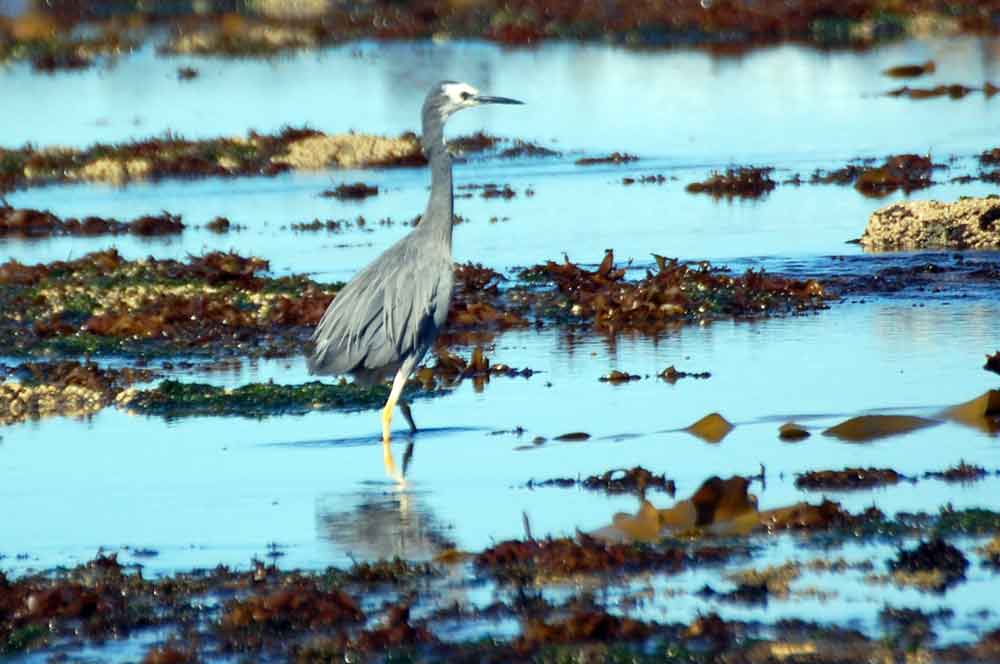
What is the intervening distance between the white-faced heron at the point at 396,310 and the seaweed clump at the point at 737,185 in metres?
13.2

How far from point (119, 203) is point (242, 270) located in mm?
10576

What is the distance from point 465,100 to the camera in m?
12.9

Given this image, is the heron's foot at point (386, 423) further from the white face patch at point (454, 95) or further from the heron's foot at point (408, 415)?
the white face patch at point (454, 95)

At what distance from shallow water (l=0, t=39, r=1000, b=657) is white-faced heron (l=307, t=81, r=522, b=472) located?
51cm

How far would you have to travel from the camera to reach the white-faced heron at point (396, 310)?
1223cm

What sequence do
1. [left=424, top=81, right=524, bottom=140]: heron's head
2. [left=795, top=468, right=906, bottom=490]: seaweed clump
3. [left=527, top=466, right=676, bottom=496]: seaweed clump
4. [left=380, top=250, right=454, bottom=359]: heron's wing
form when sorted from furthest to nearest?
[left=424, top=81, right=524, bottom=140]: heron's head, [left=380, top=250, right=454, bottom=359]: heron's wing, [left=527, top=466, right=676, bottom=496]: seaweed clump, [left=795, top=468, right=906, bottom=490]: seaweed clump

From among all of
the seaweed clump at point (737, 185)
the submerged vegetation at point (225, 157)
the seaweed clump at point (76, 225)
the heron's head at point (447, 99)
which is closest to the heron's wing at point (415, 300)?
the heron's head at point (447, 99)

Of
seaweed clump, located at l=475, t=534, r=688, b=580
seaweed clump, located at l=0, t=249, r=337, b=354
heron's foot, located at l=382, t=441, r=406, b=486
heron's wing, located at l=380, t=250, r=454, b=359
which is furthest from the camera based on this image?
seaweed clump, located at l=0, t=249, r=337, b=354

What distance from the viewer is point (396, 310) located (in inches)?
480

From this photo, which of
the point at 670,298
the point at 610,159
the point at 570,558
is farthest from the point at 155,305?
the point at 610,159

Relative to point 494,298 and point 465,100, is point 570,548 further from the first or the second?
point 494,298

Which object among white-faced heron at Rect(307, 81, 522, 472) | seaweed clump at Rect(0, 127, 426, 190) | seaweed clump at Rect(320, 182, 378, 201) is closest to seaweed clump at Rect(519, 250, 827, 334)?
white-faced heron at Rect(307, 81, 522, 472)

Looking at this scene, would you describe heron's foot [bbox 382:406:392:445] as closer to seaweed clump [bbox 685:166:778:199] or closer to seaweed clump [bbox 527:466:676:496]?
seaweed clump [bbox 527:466:676:496]

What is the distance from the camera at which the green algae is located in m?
13.7
